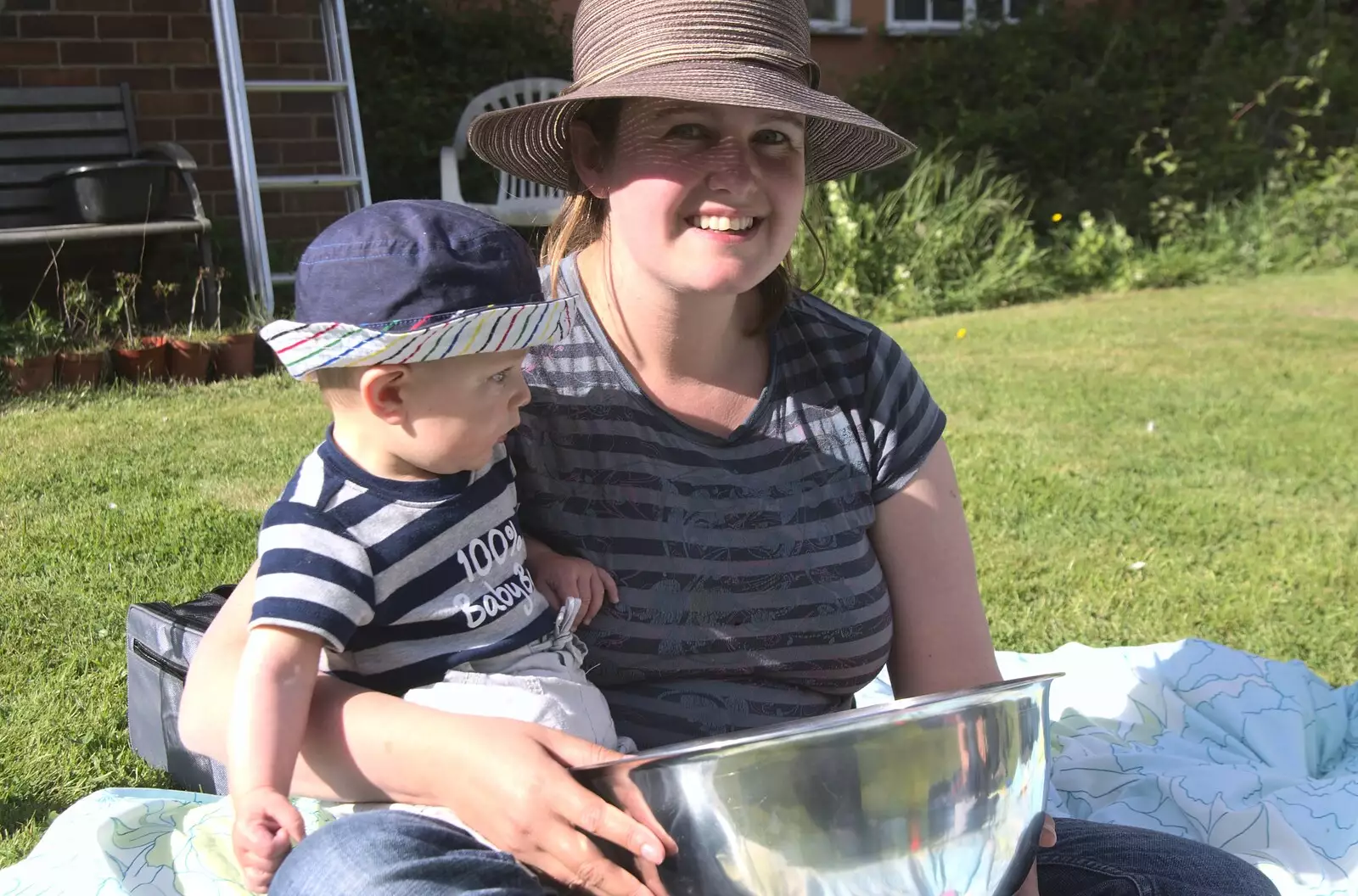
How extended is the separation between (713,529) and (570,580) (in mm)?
205

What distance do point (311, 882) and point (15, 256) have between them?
18.8 ft

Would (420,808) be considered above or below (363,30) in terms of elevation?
below

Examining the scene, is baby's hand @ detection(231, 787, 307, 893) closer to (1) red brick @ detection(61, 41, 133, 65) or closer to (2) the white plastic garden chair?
(2) the white plastic garden chair

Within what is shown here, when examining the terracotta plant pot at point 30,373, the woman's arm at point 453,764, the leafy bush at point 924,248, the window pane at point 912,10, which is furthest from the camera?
the window pane at point 912,10

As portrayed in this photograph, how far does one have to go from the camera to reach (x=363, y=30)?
775 cm

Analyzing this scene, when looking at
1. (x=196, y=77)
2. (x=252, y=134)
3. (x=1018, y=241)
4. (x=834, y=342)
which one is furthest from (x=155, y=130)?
(x=834, y=342)

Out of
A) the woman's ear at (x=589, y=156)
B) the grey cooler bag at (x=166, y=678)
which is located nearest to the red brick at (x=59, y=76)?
the grey cooler bag at (x=166, y=678)

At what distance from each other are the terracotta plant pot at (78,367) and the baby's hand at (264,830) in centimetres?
437

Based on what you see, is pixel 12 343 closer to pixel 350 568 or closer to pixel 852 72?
pixel 350 568

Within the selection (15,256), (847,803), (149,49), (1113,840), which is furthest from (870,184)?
(847,803)

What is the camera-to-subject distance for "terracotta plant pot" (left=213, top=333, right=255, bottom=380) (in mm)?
5582

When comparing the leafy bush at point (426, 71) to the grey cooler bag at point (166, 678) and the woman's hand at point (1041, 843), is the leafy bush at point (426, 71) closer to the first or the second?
the grey cooler bag at point (166, 678)

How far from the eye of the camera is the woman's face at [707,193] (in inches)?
64.9

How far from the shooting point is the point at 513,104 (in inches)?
297
